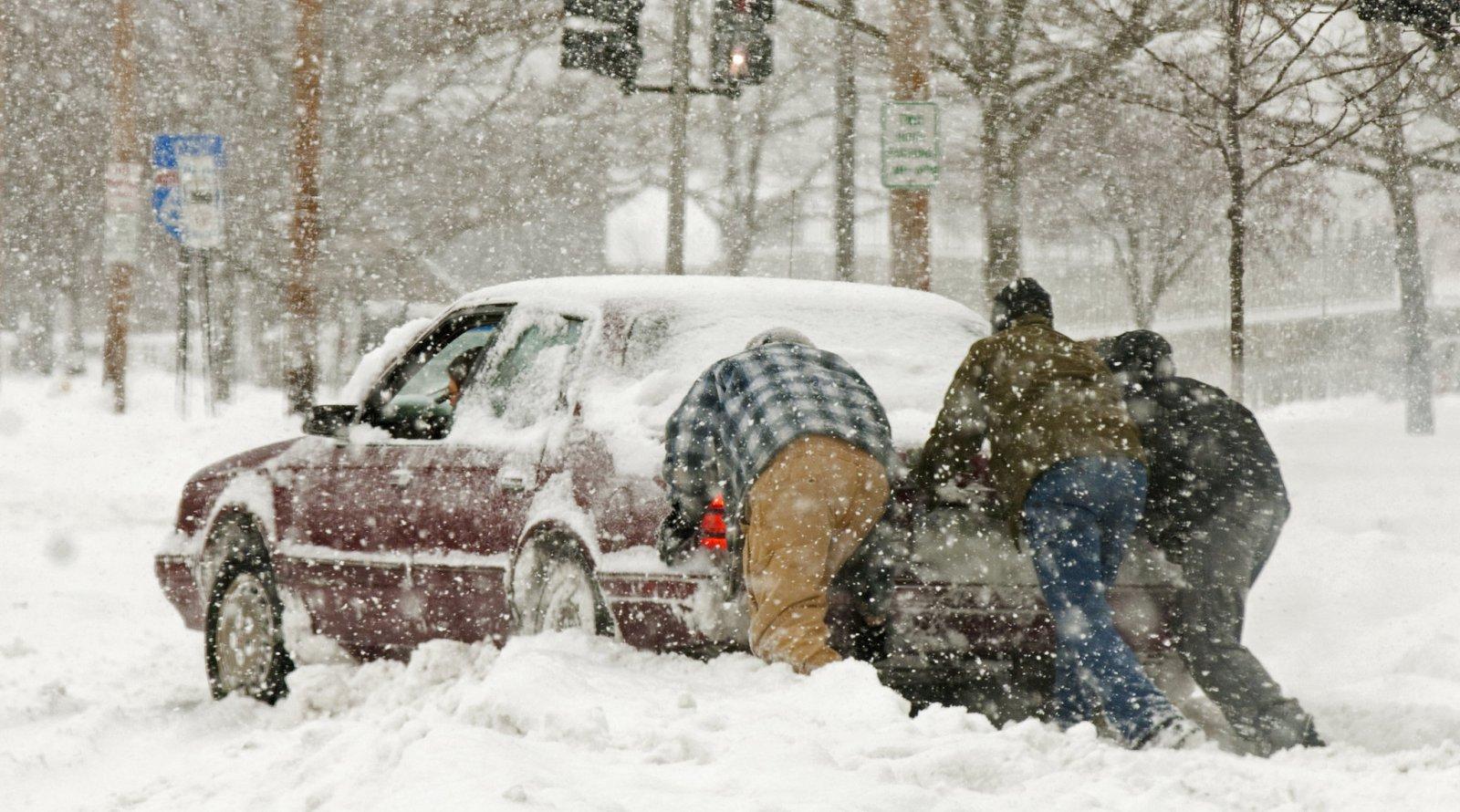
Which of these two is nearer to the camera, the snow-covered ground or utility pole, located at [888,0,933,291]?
the snow-covered ground

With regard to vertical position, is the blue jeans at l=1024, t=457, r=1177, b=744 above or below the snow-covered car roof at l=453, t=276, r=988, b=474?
below

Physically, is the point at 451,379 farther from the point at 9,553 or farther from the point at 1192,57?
the point at 1192,57

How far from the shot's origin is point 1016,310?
521 cm

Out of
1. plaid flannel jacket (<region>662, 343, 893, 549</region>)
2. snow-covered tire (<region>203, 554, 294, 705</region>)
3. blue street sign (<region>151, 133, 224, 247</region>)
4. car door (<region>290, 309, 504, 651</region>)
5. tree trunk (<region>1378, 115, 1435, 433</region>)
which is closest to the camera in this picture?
plaid flannel jacket (<region>662, 343, 893, 549</region>)

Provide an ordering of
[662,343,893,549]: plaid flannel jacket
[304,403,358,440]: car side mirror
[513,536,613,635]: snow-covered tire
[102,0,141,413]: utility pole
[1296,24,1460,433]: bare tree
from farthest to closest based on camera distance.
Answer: [102,0,141,413]: utility pole → [1296,24,1460,433]: bare tree → [304,403,358,440]: car side mirror → [513,536,613,635]: snow-covered tire → [662,343,893,549]: plaid flannel jacket

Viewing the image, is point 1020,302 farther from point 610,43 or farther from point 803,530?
point 610,43

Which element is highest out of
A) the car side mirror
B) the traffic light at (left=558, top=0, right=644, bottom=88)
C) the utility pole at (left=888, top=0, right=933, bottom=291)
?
the traffic light at (left=558, top=0, right=644, bottom=88)

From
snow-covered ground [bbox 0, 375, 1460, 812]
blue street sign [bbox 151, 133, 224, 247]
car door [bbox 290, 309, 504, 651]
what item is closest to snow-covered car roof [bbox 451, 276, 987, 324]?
car door [bbox 290, 309, 504, 651]

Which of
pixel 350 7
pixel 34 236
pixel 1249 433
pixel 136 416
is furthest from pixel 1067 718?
pixel 34 236

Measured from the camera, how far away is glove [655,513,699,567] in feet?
15.4

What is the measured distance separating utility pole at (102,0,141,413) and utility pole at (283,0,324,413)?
20.8 ft

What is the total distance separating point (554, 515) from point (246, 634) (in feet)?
6.22

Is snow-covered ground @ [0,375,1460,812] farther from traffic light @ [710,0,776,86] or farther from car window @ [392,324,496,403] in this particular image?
traffic light @ [710,0,776,86]

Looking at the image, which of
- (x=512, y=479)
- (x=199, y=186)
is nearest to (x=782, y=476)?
(x=512, y=479)
